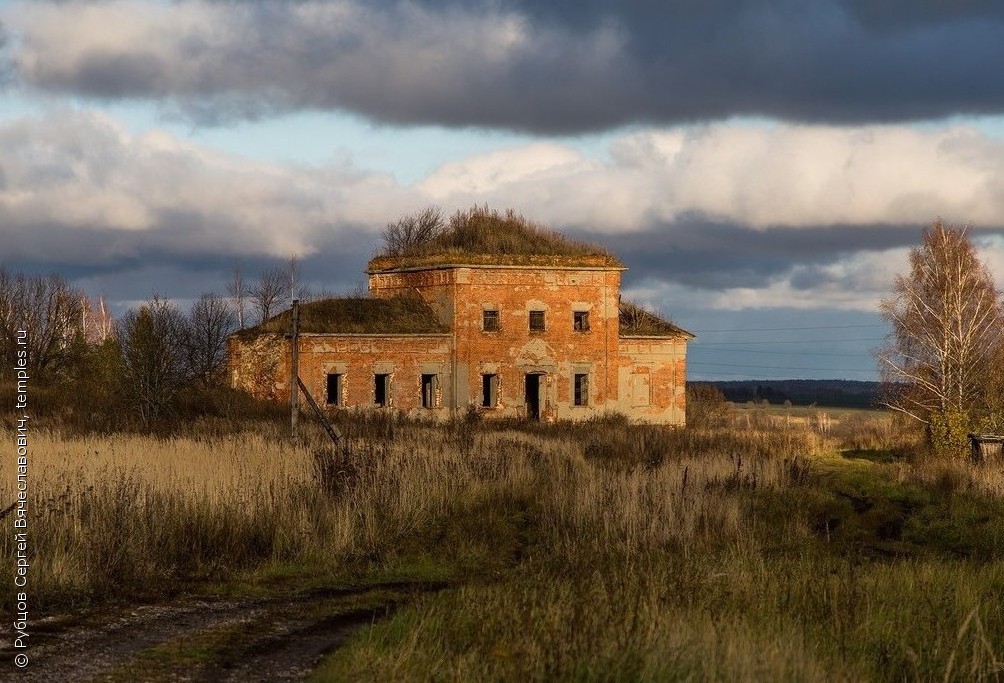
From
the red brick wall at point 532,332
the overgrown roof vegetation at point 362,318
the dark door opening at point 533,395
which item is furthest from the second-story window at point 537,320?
the overgrown roof vegetation at point 362,318

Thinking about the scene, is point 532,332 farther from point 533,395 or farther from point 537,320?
point 533,395

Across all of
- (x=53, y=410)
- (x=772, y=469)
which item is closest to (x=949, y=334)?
(x=772, y=469)

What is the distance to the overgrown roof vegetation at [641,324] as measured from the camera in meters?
44.0

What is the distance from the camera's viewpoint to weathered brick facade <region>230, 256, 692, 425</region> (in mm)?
40125

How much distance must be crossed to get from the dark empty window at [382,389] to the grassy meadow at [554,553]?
1997cm

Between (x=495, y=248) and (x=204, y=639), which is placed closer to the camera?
(x=204, y=639)

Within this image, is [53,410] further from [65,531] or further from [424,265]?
[65,531]

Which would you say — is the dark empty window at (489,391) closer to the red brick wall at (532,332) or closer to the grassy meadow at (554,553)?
the red brick wall at (532,332)

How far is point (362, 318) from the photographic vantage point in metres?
41.2

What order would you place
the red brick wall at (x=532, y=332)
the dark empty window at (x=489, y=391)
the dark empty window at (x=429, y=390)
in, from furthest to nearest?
1. the dark empty window at (x=489, y=391)
2. the red brick wall at (x=532, y=332)
3. the dark empty window at (x=429, y=390)

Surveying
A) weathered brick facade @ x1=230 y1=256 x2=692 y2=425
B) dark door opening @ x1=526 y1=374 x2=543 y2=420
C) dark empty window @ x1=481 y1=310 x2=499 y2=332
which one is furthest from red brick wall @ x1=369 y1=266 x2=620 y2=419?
dark door opening @ x1=526 y1=374 x2=543 y2=420

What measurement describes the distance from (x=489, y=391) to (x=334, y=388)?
18.0 feet

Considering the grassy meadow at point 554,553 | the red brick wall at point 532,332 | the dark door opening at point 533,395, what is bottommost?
the grassy meadow at point 554,553

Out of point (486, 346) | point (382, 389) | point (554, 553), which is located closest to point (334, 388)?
point (382, 389)
